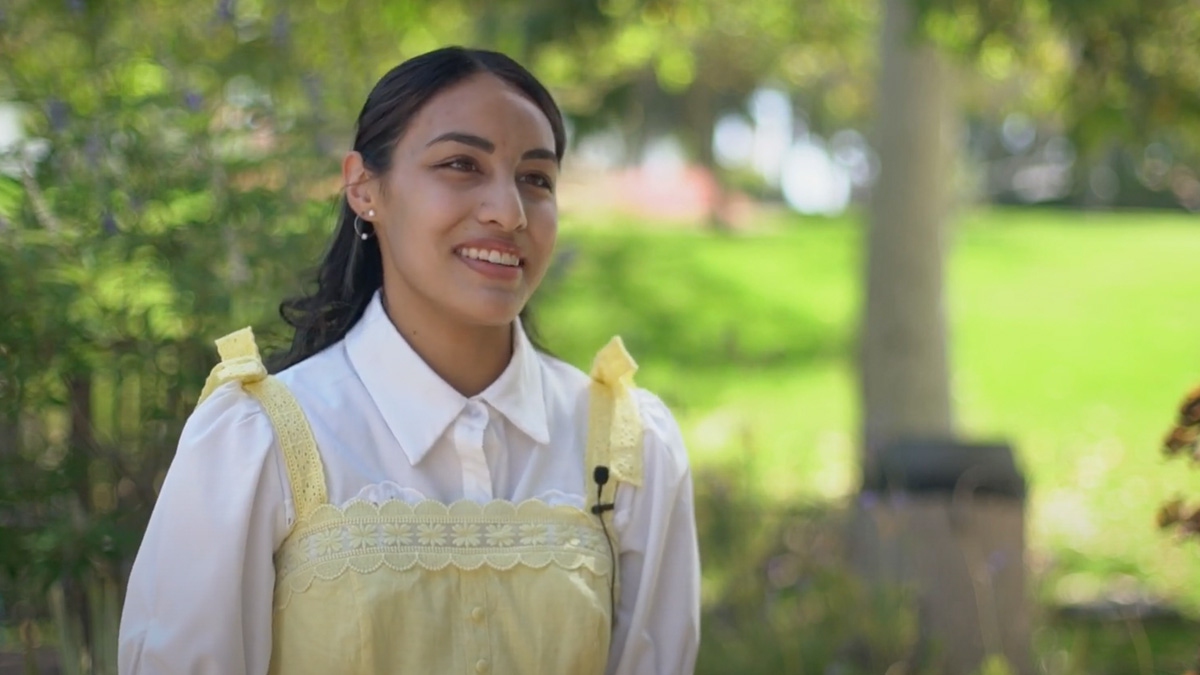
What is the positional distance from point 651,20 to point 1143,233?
49.6ft

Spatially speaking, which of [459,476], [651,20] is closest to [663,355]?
[651,20]

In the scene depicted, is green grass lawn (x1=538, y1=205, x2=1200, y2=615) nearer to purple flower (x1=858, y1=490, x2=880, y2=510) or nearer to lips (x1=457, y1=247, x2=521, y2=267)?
purple flower (x1=858, y1=490, x2=880, y2=510)

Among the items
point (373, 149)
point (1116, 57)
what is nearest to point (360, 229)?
point (373, 149)

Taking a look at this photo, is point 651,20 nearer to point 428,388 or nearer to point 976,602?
point 976,602

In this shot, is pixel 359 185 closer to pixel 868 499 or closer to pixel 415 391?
pixel 415 391

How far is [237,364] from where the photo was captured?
2123mm

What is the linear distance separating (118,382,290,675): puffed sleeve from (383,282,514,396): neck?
27 cm

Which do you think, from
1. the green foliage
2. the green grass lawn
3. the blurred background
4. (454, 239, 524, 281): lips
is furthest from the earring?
the green foliage

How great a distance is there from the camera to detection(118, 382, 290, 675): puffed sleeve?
199 cm

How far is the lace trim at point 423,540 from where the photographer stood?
2.05 metres

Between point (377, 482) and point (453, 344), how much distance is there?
0.80 ft

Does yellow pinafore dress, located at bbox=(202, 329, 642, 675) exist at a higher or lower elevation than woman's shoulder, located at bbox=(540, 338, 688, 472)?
lower

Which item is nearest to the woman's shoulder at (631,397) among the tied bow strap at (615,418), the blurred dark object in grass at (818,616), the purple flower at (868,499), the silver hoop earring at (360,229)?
the tied bow strap at (615,418)

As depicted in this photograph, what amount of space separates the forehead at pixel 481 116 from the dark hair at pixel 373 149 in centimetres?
1
